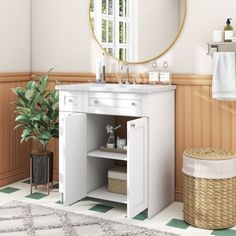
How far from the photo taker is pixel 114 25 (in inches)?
139

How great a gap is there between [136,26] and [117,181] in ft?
3.81

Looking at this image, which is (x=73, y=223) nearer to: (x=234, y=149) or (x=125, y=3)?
(x=234, y=149)

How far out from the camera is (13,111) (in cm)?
391

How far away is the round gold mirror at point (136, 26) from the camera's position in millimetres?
3283

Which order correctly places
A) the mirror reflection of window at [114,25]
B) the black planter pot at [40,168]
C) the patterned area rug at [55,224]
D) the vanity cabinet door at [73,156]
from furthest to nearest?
the black planter pot at [40,168]
the mirror reflection of window at [114,25]
the vanity cabinet door at [73,156]
the patterned area rug at [55,224]

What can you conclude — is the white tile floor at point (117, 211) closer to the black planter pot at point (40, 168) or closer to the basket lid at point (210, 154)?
the black planter pot at point (40, 168)

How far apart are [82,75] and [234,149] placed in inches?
54.1

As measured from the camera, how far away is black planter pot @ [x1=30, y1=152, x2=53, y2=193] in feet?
11.7

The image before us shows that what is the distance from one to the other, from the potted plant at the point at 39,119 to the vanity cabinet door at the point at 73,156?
26cm

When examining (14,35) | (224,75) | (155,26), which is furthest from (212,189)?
(14,35)

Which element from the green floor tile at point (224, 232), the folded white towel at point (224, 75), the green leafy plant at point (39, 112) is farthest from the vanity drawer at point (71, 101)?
the green floor tile at point (224, 232)

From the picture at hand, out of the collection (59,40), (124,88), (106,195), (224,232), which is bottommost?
(224,232)

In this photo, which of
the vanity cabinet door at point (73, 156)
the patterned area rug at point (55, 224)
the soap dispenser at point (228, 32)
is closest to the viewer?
the patterned area rug at point (55, 224)

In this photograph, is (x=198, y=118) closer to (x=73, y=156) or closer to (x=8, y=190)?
(x=73, y=156)
